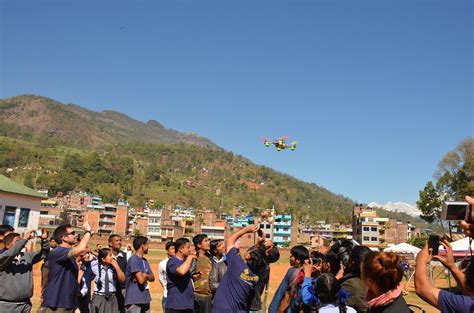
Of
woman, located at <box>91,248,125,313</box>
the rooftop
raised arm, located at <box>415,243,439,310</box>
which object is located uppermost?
the rooftop

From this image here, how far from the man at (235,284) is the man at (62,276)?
1.90 meters

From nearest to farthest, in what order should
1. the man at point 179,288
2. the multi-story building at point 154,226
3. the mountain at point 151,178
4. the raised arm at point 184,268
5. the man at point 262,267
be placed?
1. the man at point 262,267
2. the raised arm at point 184,268
3. the man at point 179,288
4. the multi-story building at point 154,226
5. the mountain at point 151,178

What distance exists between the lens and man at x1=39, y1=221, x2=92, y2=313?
542 cm

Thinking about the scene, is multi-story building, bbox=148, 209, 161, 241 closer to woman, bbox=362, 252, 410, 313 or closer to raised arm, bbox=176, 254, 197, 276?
raised arm, bbox=176, 254, 197, 276

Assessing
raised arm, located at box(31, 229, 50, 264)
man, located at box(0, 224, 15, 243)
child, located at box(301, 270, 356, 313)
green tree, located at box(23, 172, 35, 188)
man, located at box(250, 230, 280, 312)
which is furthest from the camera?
green tree, located at box(23, 172, 35, 188)

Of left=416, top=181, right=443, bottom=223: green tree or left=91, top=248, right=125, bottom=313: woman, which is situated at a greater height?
left=416, top=181, right=443, bottom=223: green tree

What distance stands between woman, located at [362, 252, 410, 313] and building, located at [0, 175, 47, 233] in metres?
35.9

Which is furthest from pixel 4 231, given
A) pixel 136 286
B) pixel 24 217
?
pixel 24 217

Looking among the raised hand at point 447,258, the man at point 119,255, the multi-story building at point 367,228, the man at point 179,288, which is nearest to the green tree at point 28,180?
the multi-story building at point 367,228

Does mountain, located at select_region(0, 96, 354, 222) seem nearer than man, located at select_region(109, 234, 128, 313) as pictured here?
No

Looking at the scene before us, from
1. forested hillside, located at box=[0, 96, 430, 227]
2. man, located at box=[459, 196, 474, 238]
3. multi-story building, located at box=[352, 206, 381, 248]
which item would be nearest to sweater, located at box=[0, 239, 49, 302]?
man, located at box=[459, 196, 474, 238]

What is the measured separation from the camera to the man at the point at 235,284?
4465 mm

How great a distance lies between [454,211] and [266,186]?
18266 centimetres

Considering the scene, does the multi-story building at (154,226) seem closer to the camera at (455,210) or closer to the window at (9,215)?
the window at (9,215)
